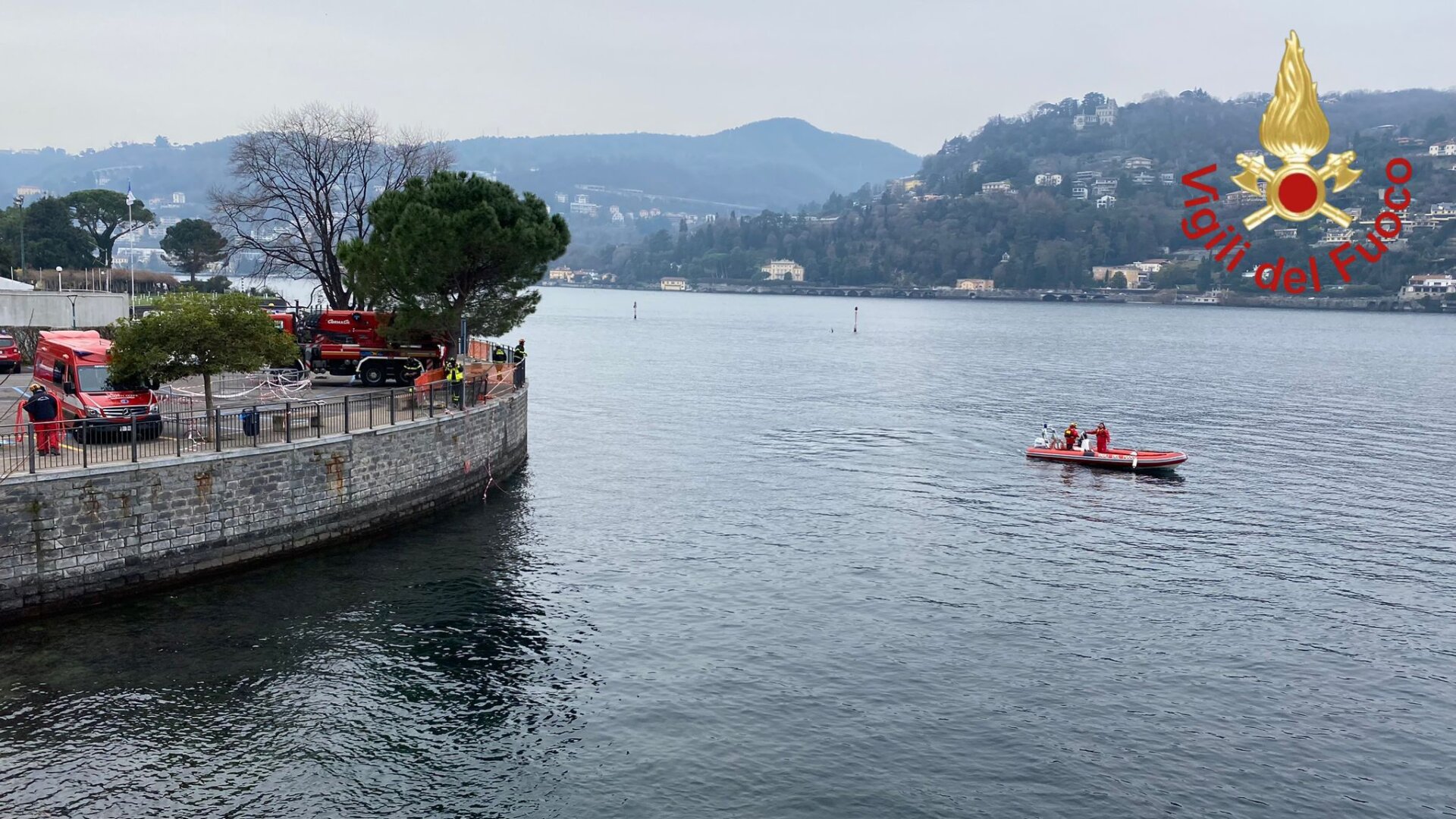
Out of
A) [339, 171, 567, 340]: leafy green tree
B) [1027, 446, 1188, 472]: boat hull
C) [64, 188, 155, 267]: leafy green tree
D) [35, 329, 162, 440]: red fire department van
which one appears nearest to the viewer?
[35, 329, 162, 440]: red fire department van

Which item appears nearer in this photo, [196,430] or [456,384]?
[196,430]

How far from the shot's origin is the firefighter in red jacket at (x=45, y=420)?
25.6 metres

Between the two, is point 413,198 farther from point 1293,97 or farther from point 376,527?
point 1293,97

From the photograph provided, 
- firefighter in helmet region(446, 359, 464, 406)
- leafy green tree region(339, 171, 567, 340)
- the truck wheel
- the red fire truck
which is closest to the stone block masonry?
firefighter in helmet region(446, 359, 464, 406)

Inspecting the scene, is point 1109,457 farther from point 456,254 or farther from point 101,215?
point 101,215

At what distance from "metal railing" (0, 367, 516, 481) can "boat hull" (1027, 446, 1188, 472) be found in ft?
91.1

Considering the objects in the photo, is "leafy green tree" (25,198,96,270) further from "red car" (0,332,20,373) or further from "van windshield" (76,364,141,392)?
"van windshield" (76,364,141,392)

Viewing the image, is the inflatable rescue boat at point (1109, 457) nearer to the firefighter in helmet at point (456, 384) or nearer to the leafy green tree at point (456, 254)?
the leafy green tree at point (456, 254)

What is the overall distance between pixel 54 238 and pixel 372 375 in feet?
209

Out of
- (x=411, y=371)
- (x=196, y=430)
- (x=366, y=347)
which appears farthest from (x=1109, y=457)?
(x=196, y=430)

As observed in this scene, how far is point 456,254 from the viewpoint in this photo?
4303 cm

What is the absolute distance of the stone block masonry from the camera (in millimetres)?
23969

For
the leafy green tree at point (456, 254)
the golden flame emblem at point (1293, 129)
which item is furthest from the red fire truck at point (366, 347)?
the golden flame emblem at point (1293, 129)

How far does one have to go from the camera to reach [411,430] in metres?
34.3
